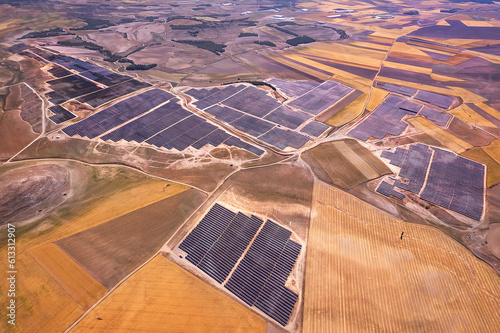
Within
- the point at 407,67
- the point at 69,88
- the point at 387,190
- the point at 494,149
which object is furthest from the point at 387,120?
the point at 69,88

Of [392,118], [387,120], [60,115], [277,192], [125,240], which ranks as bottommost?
[125,240]

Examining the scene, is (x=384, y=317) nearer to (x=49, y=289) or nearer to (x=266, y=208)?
(x=266, y=208)

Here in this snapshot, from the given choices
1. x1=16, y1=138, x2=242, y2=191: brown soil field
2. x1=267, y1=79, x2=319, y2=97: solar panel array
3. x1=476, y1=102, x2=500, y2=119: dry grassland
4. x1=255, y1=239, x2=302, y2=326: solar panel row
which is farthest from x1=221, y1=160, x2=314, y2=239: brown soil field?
x1=476, y1=102, x2=500, y2=119: dry grassland

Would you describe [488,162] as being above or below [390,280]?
above

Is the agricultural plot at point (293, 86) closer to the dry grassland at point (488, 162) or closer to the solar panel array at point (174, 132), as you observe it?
the solar panel array at point (174, 132)

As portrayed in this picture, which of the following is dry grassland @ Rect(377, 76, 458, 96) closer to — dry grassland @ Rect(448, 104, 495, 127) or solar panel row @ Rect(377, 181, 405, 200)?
dry grassland @ Rect(448, 104, 495, 127)

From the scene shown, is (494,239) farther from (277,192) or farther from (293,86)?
(293,86)

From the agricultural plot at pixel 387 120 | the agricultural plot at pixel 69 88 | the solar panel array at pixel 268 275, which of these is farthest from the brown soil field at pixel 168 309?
the agricultural plot at pixel 69 88
